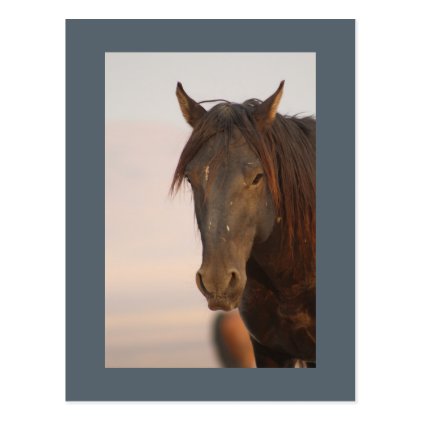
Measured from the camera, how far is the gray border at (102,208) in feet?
20.7

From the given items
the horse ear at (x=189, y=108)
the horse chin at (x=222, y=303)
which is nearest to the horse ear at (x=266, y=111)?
the horse ear at (x=189, y=108)

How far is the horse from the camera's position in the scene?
578 cm

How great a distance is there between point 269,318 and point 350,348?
69 cm

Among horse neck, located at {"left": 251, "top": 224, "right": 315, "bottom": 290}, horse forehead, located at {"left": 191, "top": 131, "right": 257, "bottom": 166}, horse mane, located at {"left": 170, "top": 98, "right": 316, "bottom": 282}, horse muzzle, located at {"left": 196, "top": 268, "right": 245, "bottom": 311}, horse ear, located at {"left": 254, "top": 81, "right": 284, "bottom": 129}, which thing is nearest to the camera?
horse muzzle, located at {"left": 196, "top": 268, "right": 245, "bottom": 311}

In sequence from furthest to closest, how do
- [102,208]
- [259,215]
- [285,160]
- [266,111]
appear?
[102,208] → [285,160] → [266,111] → [259,215]

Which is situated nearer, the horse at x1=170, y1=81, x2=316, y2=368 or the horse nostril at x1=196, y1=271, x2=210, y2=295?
the horse nostril at x1=196, y1=271, x2=210, y2=295

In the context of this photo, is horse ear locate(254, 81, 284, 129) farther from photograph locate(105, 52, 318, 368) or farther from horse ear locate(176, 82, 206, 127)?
horse ear locate(176, 82, 206, 127)

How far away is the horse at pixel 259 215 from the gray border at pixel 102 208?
0.18m

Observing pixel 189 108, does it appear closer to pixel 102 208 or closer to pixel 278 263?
pixel 102 208

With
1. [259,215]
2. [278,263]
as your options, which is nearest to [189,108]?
[259,215]

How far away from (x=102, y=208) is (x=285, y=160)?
1.30 m

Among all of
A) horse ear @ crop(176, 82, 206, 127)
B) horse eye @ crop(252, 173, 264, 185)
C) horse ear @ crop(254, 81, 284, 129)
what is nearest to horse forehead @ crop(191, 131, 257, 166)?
horse eye @ crop(252, 173, 264, 185)

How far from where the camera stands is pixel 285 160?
638 cm

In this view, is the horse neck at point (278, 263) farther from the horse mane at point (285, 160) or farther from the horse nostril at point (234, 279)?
the horse nostril at point (234, 279)
